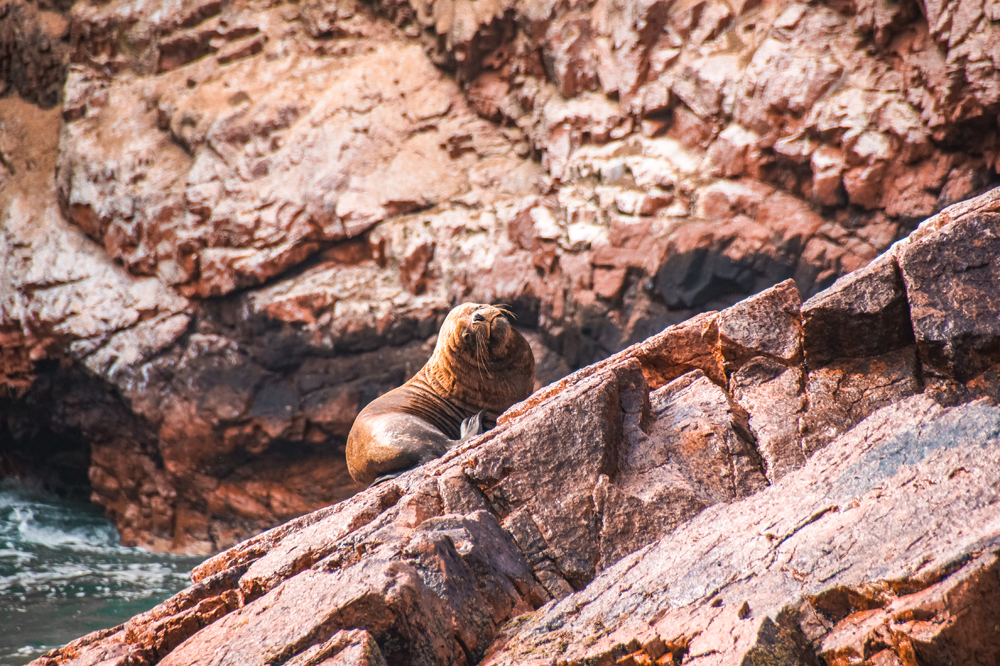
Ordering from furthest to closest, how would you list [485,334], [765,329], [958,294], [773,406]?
[485,334], [765,329], [773,406], [958,294]

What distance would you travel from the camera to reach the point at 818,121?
675 cm

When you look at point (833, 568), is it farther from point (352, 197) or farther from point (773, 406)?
point (352, 197)

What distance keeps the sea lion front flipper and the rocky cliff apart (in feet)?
11.9

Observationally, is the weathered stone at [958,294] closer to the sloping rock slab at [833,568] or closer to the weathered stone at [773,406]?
the sloping rock slab at [833,568]

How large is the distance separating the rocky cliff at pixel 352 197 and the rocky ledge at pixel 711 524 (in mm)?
4379

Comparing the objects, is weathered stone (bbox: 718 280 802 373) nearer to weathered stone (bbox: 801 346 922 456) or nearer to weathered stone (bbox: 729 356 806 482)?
weathered stone (bbox: 729 356 806 482)

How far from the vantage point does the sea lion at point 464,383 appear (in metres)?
4.20

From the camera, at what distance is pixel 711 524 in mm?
2318

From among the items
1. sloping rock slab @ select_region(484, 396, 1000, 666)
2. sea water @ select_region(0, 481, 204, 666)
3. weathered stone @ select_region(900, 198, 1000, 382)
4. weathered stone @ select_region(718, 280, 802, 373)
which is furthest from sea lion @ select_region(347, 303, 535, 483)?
sea water @ select_region(0, 481, 204, 666)

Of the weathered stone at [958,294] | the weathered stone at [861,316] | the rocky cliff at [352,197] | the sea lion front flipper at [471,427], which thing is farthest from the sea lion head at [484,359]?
the rocky cliff at [352,197]

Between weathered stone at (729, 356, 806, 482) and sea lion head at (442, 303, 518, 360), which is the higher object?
sea lion head at (442, 303, 518, 360)

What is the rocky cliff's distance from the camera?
23.0 ft

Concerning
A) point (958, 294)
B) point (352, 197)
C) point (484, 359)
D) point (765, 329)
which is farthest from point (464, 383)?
point (352, 197)

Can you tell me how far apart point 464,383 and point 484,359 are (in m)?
0.20
